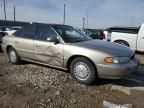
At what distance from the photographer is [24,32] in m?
6.84

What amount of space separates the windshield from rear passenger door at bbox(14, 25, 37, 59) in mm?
869

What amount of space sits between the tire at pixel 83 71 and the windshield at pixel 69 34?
713mm

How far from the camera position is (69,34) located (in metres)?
6.05

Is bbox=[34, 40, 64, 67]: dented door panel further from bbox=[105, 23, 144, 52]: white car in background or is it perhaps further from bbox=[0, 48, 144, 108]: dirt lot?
bbox=[105, 23, 144, 52]: white car in background

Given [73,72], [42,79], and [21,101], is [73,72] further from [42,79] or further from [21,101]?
[21,101]

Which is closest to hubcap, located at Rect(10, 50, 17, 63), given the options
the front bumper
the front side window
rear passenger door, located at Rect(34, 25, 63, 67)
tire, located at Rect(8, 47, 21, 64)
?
tire, located at Rect(8, 47, 21, 64)

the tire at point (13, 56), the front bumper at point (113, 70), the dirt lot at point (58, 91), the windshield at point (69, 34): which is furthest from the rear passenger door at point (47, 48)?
the front bumper at point (113, 70)

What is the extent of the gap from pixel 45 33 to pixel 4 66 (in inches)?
77.2

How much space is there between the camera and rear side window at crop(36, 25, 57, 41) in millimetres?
5891

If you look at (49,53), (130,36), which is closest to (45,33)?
(49,53)

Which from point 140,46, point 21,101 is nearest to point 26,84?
point 21,101

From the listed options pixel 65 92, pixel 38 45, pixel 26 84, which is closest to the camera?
pixel 65 92

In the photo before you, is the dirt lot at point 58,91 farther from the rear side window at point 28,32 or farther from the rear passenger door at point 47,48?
the rear side window at point 28,32

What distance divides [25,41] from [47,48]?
110 centimetres
